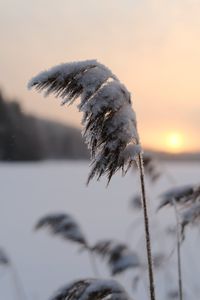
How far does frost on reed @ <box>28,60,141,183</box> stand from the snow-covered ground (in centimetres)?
255

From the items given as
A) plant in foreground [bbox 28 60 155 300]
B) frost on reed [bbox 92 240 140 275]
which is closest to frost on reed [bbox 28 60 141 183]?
plant in foreground [bbox 28 60 155 300]

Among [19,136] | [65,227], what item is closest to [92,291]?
[65,227]

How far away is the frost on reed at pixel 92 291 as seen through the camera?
270 centimetres

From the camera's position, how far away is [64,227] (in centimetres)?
445

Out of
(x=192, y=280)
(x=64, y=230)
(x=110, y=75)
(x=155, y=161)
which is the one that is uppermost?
(x=110, y=75)

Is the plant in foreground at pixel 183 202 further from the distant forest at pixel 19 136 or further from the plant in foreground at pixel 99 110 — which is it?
the distant forest at pixel 19 136

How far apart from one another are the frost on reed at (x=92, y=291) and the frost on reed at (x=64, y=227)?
1461 mm

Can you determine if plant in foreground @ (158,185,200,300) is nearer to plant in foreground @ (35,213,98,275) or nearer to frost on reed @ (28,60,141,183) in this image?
frost on reed @ (28,60,141,183)

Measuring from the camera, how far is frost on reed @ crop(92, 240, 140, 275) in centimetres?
460

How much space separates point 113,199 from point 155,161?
36.2ft

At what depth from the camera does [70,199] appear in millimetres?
17859

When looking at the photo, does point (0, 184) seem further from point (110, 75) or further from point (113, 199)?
point (110, 75)

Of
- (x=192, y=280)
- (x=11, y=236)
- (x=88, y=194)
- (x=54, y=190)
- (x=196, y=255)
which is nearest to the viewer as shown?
(x=192, y=280)

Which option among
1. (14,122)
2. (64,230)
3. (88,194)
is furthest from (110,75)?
(14,122)
